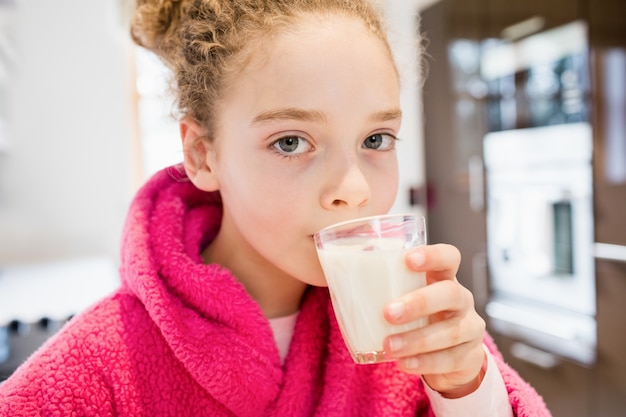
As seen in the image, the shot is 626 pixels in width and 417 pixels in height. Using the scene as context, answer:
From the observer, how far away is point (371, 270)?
0.61 m

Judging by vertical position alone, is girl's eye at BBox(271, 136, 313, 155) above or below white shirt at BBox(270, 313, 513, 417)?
above

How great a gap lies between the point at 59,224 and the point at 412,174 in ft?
7.24

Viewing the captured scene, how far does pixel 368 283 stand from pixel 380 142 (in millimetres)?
277

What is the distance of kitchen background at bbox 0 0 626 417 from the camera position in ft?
7.36

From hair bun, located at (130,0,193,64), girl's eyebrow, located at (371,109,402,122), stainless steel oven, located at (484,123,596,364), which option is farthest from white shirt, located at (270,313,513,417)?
stainless steel oven, located at (484,123,596,364)

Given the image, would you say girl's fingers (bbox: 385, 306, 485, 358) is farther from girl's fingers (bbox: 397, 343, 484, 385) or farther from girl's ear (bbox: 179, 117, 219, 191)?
girl's ear (bbox: 179, 117, 219, 191)

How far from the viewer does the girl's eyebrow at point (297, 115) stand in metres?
0.73

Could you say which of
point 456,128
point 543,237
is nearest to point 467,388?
point 543,237

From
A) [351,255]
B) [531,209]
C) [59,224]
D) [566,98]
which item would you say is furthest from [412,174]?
[351,255]

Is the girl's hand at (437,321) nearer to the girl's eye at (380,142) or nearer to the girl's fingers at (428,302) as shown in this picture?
the girl's fingers at (428,302)

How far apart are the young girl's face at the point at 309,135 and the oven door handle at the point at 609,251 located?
5.80 feet

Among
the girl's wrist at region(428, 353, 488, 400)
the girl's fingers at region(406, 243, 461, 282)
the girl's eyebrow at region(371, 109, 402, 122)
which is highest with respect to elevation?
the girl's eyebrow at region(371, 109, 402, 122)

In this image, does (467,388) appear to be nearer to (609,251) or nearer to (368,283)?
(368,283)

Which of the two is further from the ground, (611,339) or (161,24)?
(161,24)
